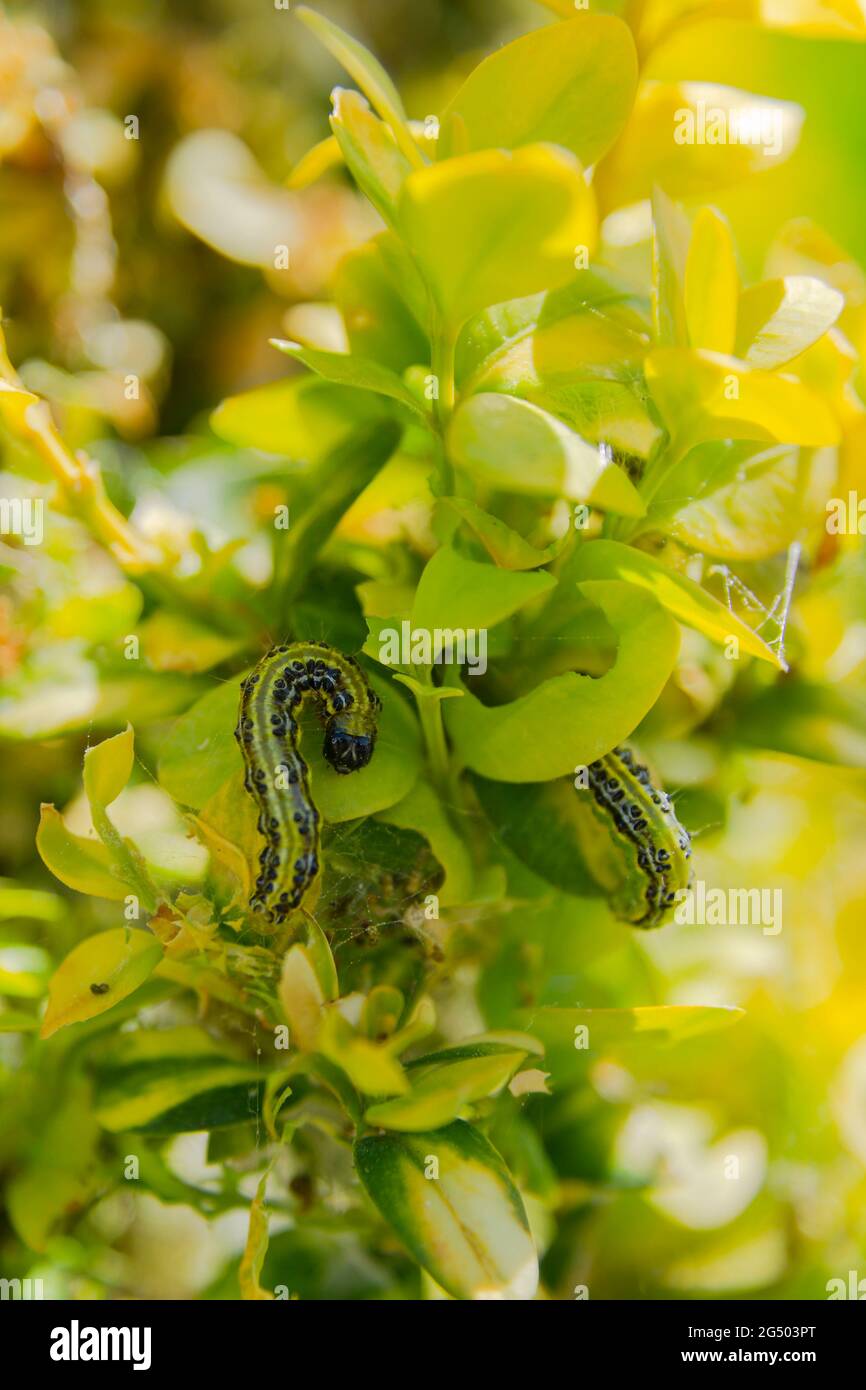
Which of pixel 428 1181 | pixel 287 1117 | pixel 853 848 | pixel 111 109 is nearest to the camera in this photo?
pixel 428 1181

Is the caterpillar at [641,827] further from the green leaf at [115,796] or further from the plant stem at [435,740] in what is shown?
the green leaf at [115,796]

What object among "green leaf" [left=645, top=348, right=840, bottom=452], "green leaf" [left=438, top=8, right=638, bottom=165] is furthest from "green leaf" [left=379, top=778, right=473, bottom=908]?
"green leaf" [left=438, top=8, right=638, bottom=165]

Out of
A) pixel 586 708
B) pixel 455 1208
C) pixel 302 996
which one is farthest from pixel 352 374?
pixel 455 1208

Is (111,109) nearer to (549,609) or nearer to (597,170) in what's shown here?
(597,170)

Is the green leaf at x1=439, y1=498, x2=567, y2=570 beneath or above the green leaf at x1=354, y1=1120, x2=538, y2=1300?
above

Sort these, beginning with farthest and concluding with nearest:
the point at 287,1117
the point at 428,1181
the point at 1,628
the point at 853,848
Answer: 1. the point at 853,848
2. the point at 1,628
3. the point at 287,1117
4. the point at 428,1181

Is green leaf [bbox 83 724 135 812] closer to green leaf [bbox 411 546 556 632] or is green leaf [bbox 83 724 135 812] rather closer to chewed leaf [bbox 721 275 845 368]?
green leaf [bbox 411 546 556 632]
